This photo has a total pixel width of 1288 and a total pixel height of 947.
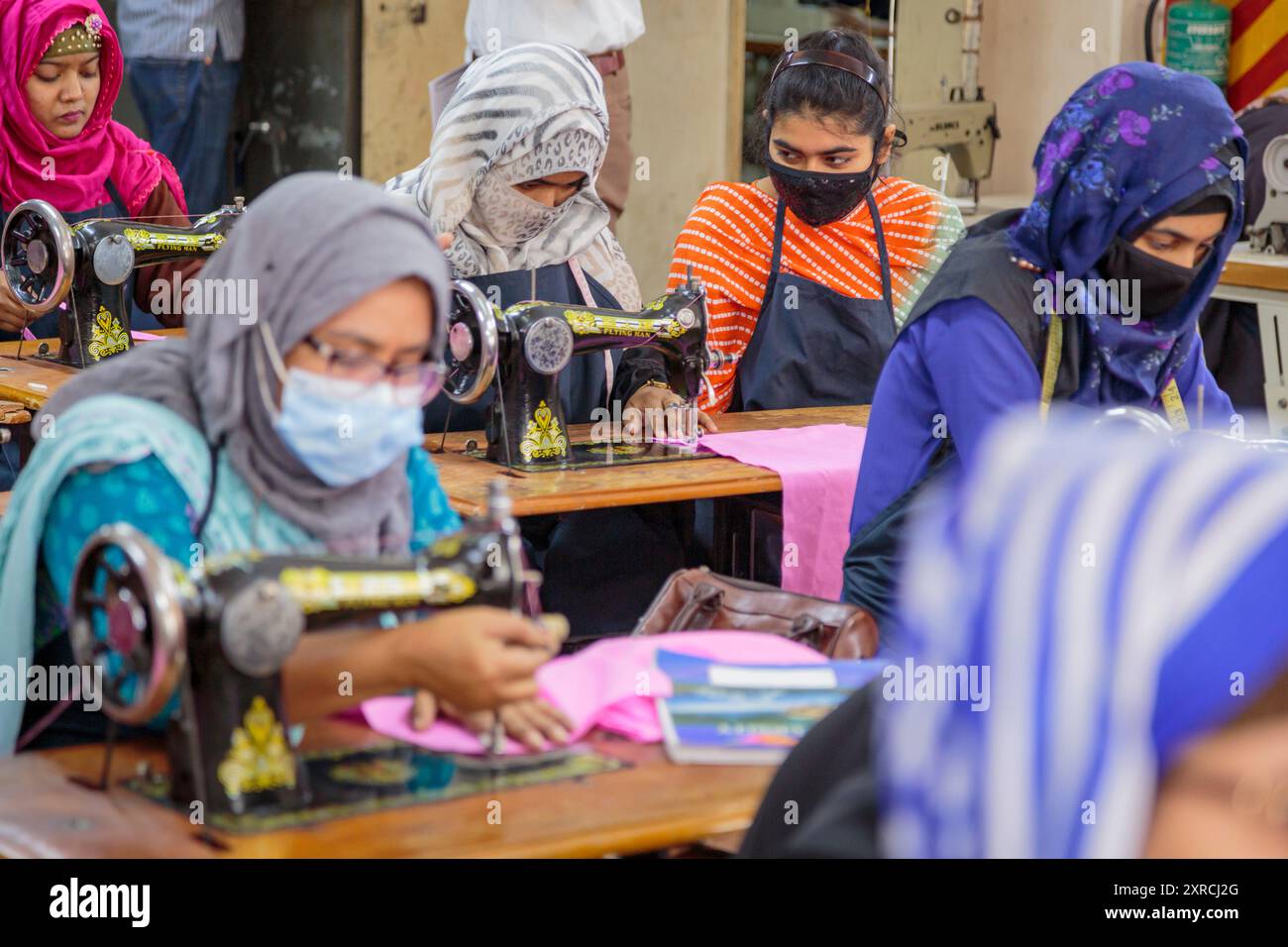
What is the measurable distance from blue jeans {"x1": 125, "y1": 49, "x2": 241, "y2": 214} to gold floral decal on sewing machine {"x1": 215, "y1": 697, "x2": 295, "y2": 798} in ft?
17.1

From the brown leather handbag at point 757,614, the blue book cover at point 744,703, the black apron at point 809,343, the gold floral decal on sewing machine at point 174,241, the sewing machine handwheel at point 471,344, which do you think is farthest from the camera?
the black apron at point 809,343

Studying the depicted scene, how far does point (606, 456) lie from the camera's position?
130 inches

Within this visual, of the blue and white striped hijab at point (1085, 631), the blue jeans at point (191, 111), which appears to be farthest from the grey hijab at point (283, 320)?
the blue jeans at point (191, 111)

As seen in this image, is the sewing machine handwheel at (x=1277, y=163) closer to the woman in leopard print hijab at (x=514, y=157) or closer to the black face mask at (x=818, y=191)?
the black face mask at (x=818, y=191)

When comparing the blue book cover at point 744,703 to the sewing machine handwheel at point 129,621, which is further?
the blue book cover at point 744,703

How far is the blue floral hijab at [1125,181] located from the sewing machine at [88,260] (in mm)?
1815

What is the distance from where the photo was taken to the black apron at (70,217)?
414cm

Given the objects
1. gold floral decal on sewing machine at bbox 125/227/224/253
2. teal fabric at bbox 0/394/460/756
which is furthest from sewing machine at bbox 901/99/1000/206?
teal fabric at bbox 0/394/460/756

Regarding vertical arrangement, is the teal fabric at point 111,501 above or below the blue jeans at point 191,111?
below

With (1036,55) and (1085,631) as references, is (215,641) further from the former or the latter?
(1036,55)

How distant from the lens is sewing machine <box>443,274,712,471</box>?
310 centimetres

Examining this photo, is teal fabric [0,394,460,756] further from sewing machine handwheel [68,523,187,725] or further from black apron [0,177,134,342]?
black apron [0,177,134,342]

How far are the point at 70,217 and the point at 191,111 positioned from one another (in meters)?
2.29

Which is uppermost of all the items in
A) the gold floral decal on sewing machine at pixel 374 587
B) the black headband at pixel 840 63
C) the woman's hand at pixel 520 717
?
the black headband at pixel 840 63
